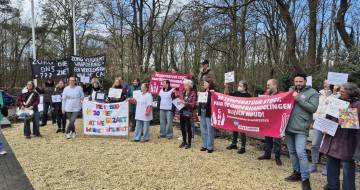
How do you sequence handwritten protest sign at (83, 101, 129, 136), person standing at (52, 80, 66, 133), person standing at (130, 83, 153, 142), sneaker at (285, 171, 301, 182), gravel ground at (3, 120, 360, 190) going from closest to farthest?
gravel ground at (3, 120, 360, 190)
sneaker at (285, 171, 301, 182)
person standing at (130, 83, 153, 142)
handwritten protest sign at (83, 101, 129, 136)
person standing at (52, 80, 66, 133)

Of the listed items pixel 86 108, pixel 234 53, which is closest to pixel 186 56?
pixel 234 53

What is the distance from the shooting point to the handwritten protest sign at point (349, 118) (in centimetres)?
443

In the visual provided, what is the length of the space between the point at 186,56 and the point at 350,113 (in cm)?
2556

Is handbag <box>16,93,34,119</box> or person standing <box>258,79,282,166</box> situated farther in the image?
handbag <box>16,93,34,119</box>

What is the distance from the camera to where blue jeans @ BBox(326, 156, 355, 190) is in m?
4.69

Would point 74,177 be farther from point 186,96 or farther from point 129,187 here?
point 186,96

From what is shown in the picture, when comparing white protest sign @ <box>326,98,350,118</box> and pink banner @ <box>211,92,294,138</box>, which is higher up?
white protest sign @ <box>326,98,350,118</box>

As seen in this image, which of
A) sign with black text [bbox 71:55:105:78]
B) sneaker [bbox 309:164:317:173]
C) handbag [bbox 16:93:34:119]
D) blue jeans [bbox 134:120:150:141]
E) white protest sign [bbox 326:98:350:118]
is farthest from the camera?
sign with black text [bbox 71:55:105:78]

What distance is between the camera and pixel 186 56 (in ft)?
97.5

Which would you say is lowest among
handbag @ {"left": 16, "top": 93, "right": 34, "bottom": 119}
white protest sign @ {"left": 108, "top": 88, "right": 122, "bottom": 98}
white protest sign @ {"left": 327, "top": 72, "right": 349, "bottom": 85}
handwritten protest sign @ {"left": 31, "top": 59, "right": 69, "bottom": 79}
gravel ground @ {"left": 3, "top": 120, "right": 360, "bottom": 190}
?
gravel ground @ {"left": 3, "top": 120, "right": 360, "bottom": 190}

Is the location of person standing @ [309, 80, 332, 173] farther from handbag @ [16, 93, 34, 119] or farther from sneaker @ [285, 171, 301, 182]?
handbag @ [16, 93, 34, 119]

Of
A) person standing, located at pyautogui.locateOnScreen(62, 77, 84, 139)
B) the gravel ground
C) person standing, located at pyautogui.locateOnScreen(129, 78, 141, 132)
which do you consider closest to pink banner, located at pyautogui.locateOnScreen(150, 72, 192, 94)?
person standing, located at pyautogui.locateOnScreen(129, 78, 141, 132)

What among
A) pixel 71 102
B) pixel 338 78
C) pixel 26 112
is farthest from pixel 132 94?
pixel 338 78

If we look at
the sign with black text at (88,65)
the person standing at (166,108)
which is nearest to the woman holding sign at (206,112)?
the person standing at (166,108)
